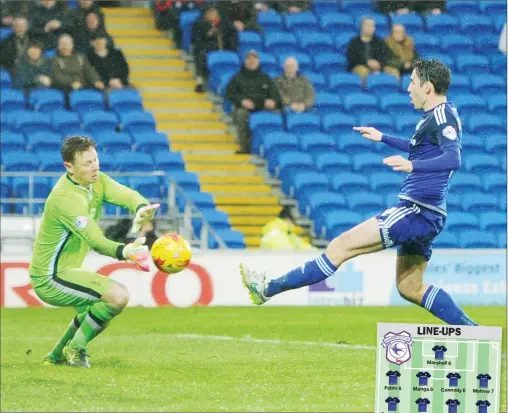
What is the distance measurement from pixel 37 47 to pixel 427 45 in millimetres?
4094

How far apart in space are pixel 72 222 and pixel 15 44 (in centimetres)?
633

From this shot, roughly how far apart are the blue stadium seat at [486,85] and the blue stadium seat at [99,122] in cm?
347

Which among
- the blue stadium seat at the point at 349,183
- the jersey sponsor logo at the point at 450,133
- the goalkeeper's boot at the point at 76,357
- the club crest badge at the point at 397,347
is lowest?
the goalkeeper's boot at the point at 76,357

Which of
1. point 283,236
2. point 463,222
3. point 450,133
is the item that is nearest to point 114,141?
point 283,236

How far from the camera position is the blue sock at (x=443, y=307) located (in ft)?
19.6

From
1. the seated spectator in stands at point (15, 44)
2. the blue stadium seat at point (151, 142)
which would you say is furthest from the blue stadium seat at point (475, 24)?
the seated spectator in stands at point (15, 44)

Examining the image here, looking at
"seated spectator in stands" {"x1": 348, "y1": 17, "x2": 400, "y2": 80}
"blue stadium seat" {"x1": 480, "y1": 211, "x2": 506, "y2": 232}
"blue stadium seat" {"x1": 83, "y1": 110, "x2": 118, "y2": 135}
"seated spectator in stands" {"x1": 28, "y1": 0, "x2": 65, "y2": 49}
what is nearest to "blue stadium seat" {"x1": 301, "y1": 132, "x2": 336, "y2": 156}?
"seated spectator in stands" {"x1": 348, "y1": 17, "x2": 400, "y2": 80}

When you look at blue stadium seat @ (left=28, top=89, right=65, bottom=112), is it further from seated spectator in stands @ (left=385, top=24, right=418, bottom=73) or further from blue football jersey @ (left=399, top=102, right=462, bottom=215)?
blue football jersey @ (left=399, top=102, right=462, bottom=215)

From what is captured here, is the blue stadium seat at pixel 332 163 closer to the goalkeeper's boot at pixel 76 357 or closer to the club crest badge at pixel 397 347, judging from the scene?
the goalkeeper's boot at pixel 76 357

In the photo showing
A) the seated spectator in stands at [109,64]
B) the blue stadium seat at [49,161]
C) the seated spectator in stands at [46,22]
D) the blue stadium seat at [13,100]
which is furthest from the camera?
the seated spectator in stands at [46,22]

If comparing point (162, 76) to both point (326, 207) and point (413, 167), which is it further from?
point (413, 167)

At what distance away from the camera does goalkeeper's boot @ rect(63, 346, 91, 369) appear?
709 centimetres

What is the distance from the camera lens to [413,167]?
17.4 ft

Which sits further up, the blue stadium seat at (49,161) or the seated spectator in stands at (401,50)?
the seated spectator in stands at (401,50)
